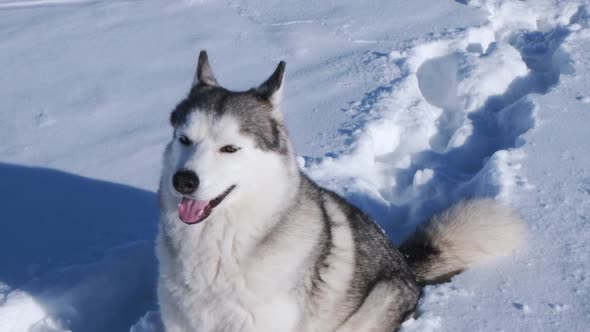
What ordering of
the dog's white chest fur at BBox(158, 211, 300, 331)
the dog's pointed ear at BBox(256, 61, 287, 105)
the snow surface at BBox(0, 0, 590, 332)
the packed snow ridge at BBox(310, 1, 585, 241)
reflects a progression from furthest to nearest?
the packed snow ridge at BBox(310, 1, 585, 241) < the snow surface at BBox(0, 0, 590, 332) < the dog's pointed ear at BBox(256, 61, 287, 105) < the dog's white chest fur at BBox(158, 211, 300, 331)

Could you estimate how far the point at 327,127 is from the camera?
17.9ft

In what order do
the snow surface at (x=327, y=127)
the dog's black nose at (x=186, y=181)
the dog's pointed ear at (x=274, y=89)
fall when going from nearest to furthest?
the dog's black nose at (x=186, y=181)
the dog's pointed ear at (x=274, y=89)
the snow surface at (x=327, y=127)

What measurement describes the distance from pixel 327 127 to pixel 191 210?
2.63m

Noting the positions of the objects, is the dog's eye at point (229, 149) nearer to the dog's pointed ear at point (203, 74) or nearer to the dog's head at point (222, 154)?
the dog's head at point (222, 154)

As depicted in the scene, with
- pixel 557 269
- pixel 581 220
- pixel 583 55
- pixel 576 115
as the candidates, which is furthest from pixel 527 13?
pixel 557 269

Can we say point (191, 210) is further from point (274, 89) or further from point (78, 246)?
point (78, 246)

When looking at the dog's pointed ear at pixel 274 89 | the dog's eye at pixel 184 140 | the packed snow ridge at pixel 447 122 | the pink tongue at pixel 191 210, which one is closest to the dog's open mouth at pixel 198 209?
the pink tongue at pixel 191 210

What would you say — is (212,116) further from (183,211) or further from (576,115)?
(576,115)

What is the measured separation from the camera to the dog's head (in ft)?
9.26

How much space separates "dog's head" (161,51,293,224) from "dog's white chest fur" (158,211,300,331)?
165 millimetres

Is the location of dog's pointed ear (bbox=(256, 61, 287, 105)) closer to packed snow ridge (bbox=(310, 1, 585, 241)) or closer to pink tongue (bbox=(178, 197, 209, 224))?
pink tongue (bbox=(178, 197, 209, 224))

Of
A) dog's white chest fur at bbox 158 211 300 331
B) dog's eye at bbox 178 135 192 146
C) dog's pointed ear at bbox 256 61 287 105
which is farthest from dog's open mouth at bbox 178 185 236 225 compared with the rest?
dog's pointed ear at bbox 256 61 287 105

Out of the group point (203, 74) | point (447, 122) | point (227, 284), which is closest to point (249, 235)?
point (227, 284)

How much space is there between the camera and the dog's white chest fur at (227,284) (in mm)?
3043
